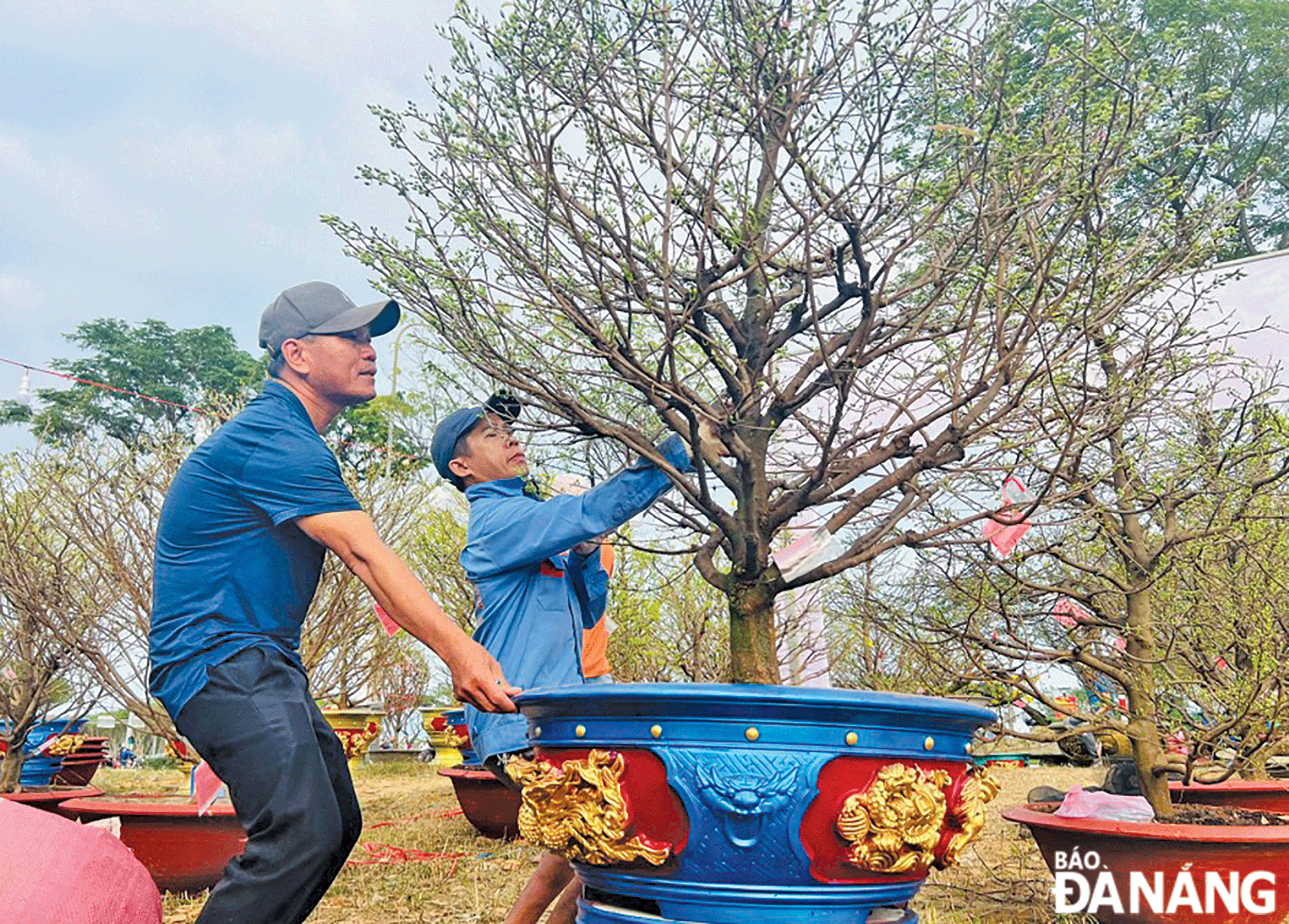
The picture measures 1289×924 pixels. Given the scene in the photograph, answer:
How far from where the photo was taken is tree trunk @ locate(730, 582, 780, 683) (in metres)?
2.83

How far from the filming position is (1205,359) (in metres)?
3.75

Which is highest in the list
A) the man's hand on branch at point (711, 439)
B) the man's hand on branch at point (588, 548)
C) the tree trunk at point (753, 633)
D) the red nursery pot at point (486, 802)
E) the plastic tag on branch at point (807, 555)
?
the man's hand on branch at point (711, 439)

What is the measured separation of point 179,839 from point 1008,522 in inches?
141

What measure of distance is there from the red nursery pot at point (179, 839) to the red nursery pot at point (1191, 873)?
332 cm

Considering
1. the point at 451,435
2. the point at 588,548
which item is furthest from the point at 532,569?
the point at 451,435

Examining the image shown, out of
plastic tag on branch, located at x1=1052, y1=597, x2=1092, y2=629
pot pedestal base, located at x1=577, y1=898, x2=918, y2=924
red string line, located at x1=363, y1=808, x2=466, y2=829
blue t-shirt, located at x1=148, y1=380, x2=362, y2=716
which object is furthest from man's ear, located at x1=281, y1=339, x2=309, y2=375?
red string line, located at x1=363, y1=808, x2=466, y2=829

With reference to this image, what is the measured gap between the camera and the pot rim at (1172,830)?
3.21m

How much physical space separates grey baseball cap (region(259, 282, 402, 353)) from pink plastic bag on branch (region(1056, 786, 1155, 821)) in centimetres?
290

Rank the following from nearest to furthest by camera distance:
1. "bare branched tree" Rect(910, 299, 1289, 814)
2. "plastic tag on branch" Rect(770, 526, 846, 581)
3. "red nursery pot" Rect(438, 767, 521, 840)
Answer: "plastic tag on branch" Rect(770, 526, 846, 581), "bare branched tree" Rect(910, 299, 1289, 814), "red nursery pot" Rect(438, 767, 521, 840)

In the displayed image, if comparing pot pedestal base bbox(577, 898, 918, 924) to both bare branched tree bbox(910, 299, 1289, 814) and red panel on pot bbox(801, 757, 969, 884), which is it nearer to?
red panel on pot bbox(801, 757, 969, 884)

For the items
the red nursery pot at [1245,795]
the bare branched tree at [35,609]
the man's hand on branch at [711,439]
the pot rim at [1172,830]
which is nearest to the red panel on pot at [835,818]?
the man's hand on branch at [711,439]

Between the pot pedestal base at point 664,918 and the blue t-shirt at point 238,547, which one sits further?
the blue t-shirt at point 238,547

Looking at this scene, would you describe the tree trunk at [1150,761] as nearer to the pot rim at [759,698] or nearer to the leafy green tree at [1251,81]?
the pot rim at [759,698]

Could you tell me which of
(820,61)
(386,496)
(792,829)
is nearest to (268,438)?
(792,829)
